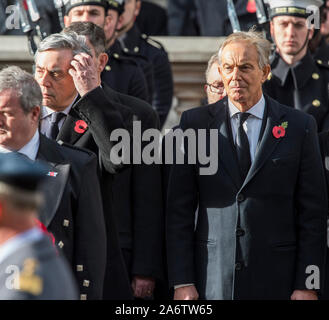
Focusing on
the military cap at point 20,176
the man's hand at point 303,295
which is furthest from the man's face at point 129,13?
the military cap at point 20,176

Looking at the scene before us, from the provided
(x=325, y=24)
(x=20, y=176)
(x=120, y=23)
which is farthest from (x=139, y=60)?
(x=20, y=176)

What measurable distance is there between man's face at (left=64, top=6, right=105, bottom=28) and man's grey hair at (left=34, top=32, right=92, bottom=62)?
144cm

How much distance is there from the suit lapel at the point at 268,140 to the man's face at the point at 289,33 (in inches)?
55.8

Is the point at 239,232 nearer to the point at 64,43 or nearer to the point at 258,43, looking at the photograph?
the point at 258,43

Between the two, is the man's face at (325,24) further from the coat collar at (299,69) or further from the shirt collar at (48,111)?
the shirt collar at (48,111)

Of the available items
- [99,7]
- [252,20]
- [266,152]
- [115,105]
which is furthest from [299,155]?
[252,20]

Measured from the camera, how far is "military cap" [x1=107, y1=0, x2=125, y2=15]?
26.7ft

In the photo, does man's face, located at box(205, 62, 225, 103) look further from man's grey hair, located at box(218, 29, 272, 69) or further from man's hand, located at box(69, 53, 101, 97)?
man's hand, located at box(69, 53, 101, 97)

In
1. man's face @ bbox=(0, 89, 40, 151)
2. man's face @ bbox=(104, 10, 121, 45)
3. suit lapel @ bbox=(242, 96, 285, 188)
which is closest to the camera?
man's face @ bbox=(0, 89, 40, 151)

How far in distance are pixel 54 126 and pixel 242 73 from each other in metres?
0.99

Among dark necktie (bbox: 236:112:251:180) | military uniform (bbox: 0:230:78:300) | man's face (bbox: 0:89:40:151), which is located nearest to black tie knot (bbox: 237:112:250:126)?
dark necktie (bbox: 236:112:251:180)

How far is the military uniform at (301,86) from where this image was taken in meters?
7.61
